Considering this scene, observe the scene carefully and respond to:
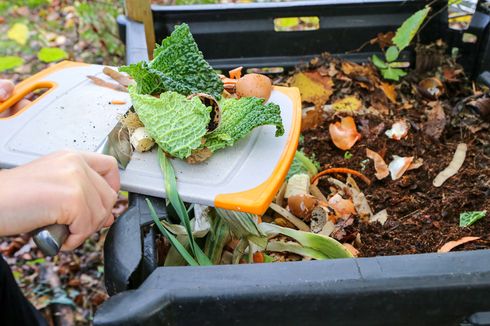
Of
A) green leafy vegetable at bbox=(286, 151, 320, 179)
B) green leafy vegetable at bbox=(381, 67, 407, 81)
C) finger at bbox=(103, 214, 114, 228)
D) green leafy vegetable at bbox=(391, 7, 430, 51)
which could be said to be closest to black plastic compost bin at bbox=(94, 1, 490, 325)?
finger at bbox=(103, 214, 114, 228)

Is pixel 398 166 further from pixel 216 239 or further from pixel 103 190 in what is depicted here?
pixel 103 190

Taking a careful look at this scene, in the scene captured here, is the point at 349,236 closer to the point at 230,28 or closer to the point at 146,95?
the point at 146,95

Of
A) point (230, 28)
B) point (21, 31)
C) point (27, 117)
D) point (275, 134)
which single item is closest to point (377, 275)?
point (275, 134)

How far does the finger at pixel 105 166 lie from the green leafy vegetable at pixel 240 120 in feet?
0.58

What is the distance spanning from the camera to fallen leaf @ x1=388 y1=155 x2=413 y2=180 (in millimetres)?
1360

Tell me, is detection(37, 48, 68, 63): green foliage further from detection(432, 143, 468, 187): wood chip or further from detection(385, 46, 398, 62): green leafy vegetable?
detection(432, 143, 468, 187): wood chip

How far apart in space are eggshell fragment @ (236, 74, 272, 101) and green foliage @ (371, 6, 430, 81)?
0.54 metres

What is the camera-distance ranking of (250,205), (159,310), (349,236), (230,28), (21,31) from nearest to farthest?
(159,310), (250,205), (349,236), (230,28), (21,31)

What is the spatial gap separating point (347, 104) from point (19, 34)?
1.70 metres

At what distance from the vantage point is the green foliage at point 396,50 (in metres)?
1.47

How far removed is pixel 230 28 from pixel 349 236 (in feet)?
2.52

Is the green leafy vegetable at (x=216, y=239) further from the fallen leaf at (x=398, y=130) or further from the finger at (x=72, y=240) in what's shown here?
the fallen leaf at (x=398, y=130)

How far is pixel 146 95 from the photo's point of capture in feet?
3.29

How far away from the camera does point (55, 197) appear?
0.74 meters
